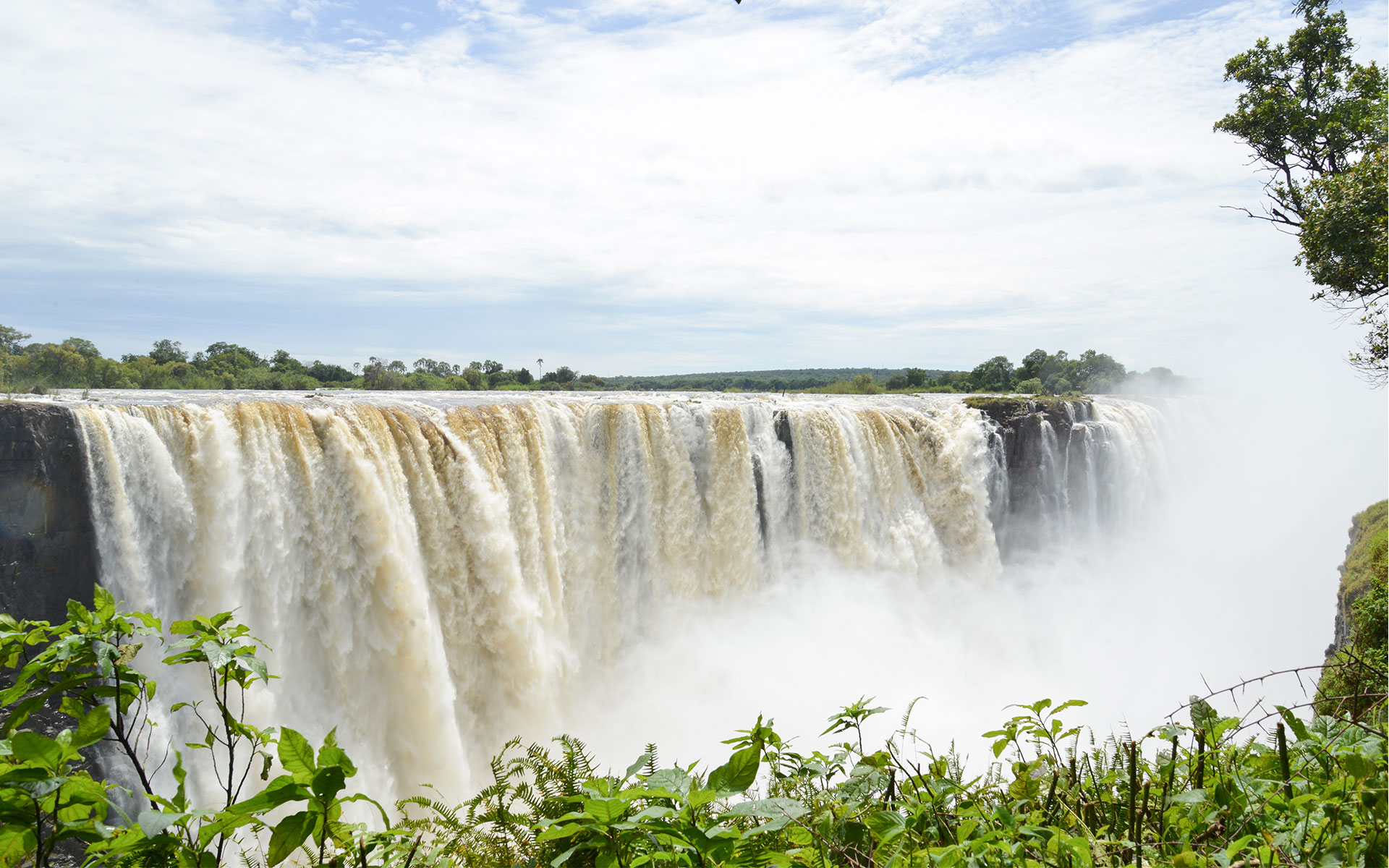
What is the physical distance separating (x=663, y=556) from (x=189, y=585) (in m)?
7.55

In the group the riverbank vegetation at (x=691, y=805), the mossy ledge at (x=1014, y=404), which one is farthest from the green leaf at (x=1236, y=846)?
the mossy ledge at (x=1014, y=404)

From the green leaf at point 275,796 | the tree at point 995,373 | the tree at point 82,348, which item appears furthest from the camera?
the tree at point 995,373

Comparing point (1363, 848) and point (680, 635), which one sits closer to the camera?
point (1363, 848)

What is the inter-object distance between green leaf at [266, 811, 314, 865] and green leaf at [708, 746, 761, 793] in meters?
0.64

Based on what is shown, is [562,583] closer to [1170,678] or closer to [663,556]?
[663,556]

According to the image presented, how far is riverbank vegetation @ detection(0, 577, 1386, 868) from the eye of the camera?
45.0 inches

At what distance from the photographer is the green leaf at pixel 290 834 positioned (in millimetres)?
1118

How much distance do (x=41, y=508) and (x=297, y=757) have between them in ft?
32.5

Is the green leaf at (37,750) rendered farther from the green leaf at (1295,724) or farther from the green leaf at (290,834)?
the green leaf at (1295,724)

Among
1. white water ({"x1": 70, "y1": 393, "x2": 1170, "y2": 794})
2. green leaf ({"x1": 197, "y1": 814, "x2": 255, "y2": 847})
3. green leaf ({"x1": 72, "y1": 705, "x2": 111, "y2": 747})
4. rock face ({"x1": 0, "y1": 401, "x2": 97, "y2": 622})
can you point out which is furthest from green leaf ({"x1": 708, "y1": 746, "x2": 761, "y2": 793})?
rock face ({"x1": 0, "y1": 401, "x2": 97, "y2": 622})

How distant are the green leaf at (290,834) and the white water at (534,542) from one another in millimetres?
8351

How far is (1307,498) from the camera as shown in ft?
78.6

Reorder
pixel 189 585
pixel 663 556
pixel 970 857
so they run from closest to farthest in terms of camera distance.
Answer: pixel 970 857 < pixel 189 585 < pixel 663 556

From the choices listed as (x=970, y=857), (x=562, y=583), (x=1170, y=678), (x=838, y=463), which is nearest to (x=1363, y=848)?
(x=970, y=857)
